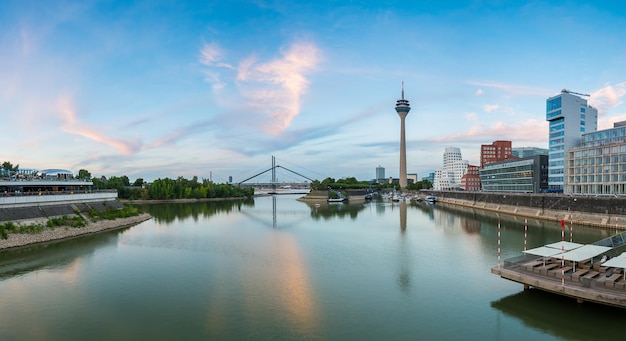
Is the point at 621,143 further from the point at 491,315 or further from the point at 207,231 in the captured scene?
the point at 207,231

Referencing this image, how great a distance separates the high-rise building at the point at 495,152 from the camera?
10881 cm

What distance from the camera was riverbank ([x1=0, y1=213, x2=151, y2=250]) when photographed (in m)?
26.3

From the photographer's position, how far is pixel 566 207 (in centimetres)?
4256

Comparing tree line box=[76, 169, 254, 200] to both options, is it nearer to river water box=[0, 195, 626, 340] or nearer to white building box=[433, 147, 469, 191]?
river water box=[0, 195, 626, 340]

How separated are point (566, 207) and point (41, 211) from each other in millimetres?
52028

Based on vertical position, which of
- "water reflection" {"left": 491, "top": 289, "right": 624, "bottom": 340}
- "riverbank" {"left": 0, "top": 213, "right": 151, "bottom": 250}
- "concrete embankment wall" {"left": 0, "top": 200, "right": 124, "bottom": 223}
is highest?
"concrete embankment wall" {"left": 0, "top": 200, "right": 124, "bottom": 223}

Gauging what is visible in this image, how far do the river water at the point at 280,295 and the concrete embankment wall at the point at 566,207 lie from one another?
1104cm

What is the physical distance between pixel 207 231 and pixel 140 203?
5195cm

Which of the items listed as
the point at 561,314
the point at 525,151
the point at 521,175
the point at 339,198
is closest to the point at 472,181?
the point at 525,151

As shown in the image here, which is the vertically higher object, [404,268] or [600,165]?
[600,165]

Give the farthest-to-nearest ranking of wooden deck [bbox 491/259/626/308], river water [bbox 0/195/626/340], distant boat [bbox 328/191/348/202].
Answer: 1. distant boat [bbox 328/191/348/202]
2. river water [bbox 0/195/626/340]
3. wooden deck [bbox 491/259/626/308]

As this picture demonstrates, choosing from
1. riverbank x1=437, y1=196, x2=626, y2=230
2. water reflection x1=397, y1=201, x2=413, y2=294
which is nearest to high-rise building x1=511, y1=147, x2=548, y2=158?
riverbank x1=437, y1=196, x2=626, y2=230

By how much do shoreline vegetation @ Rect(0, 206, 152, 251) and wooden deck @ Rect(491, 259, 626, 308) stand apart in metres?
30.1

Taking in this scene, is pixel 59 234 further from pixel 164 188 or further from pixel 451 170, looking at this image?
pixel 451 170
